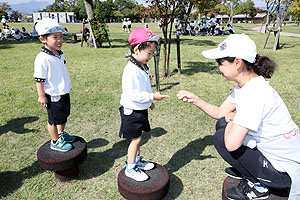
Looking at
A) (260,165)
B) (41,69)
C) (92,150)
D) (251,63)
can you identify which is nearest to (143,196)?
(260,165)

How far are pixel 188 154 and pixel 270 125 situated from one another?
1729mm

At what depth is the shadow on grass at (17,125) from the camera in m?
4.12

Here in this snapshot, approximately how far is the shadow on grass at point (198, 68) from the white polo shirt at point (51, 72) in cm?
533

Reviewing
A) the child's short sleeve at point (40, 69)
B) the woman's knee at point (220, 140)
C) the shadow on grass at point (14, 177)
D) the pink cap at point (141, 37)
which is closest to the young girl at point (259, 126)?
the woman's knee at point (220, 140)

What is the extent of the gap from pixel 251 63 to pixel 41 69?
2.30 metres

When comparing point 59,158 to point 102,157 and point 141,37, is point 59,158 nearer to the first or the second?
point 102,157

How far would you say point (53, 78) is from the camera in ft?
9.30

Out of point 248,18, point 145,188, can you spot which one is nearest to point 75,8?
point 248,18

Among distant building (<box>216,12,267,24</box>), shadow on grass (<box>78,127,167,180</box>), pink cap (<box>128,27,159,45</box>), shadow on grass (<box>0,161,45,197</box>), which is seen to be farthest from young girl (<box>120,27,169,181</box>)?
distant building (<box>216,12,267,24</box>)

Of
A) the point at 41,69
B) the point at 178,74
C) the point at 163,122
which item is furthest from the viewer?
the point at 178,74

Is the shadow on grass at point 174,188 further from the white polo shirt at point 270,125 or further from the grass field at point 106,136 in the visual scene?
the white polo shirt at point 270,125

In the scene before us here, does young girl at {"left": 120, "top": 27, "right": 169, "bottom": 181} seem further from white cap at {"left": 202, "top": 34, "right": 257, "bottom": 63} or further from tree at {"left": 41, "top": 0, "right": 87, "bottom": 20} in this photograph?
tree at {"left": 41, "top": 0, "right": 87, "bottom": 20}

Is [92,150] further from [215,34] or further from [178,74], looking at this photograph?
[215,34]

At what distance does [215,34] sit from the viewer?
2269cm
